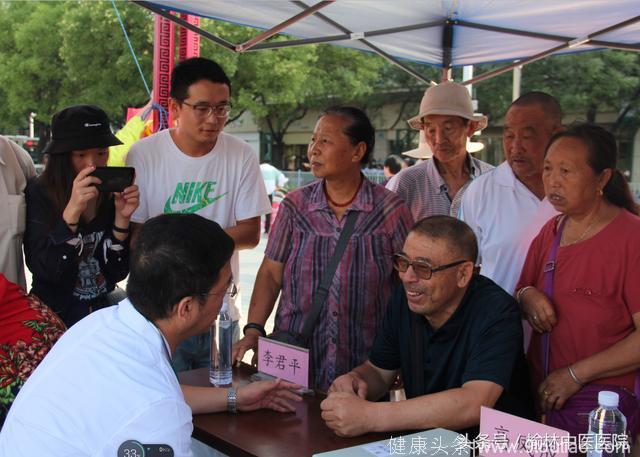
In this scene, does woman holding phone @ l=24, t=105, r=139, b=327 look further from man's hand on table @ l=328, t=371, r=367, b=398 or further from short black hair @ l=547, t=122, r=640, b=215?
short black hair @ l=547, t=122, r=640, b=215

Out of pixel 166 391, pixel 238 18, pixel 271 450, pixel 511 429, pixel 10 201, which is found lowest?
pixel 271 450

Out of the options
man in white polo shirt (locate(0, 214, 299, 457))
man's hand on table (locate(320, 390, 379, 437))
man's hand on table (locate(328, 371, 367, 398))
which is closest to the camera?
man in white polo shirt (locate(0, 214, 299, 457))

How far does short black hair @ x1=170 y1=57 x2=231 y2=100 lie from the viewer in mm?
2775

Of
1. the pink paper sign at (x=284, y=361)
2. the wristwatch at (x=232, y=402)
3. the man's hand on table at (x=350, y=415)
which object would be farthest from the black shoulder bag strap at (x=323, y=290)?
the man's hand on table at (x=350, y=415)

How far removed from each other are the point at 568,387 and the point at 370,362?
25.2 inches

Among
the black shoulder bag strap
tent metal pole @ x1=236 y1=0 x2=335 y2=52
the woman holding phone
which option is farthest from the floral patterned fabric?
tent metal pole @ x1=236 y1=0 x2=335 y2=52

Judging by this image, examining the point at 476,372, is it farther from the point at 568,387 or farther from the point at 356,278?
the point at 356,278

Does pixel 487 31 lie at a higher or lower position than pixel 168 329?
higher

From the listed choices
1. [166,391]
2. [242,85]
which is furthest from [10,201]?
[242,85]

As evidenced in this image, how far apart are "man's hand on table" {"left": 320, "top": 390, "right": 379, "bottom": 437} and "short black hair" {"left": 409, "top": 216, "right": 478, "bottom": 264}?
0.51 meters

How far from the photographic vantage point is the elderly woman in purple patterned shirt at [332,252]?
→ 2.57 meters

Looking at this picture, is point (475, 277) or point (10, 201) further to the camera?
point (10, 201)

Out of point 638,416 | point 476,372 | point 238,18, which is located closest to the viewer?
point 476,372

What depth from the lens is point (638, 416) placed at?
6.81 feet
